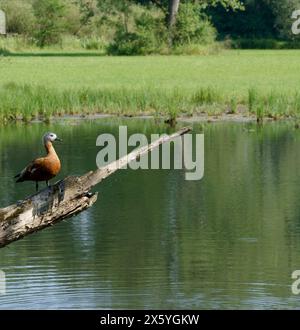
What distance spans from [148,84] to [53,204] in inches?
1012

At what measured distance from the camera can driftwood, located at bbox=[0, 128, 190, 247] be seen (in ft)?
37.7

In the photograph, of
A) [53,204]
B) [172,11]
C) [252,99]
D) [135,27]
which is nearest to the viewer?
[53,204]

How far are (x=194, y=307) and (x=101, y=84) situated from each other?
2525 centimetres

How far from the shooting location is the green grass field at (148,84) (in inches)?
1259

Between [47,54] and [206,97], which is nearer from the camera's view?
[206,97]

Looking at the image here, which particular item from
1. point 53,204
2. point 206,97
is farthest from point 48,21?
point 53,204

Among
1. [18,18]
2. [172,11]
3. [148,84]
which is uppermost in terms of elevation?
[172,11]

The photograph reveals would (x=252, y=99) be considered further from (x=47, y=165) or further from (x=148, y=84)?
(x=47, y=165)

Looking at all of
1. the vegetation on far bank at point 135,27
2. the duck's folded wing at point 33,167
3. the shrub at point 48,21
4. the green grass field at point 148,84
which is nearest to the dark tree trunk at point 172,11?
the vegetation on far bank at point 135,27

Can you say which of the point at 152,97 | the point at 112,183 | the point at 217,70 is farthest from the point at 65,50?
the point at 112,183

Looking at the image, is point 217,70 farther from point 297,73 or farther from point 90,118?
point 90,118

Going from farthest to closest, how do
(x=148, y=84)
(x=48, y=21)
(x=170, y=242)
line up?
(x=48, y=21), (x=148, y=84), (x=170, y=242)

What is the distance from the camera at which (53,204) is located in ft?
38.0

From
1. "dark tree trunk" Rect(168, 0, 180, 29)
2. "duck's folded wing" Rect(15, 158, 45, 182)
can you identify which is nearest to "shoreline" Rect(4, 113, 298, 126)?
"duck's folded wing" Rect(15, 158, 45, 182)
